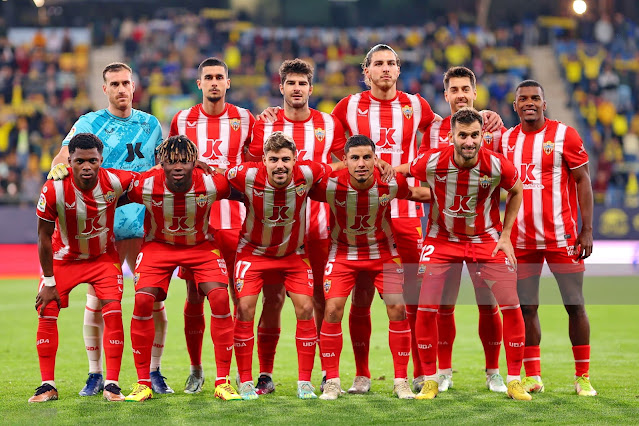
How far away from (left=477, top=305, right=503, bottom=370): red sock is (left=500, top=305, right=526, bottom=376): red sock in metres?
0.36

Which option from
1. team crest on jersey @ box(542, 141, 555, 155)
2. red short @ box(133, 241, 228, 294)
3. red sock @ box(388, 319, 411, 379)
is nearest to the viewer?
red short @ box(133, 241, 228, 294)

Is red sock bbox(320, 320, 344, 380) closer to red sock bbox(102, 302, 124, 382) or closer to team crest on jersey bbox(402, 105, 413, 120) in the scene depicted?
red sock bbox(102, 302, 124, 382)

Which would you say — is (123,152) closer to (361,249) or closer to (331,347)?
(361,249)

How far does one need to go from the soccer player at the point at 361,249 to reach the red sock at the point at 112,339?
1.35 m

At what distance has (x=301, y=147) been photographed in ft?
21.7

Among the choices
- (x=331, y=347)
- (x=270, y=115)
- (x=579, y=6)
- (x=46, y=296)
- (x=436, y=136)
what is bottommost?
(x=331, y=347)

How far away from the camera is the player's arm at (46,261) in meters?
5.89

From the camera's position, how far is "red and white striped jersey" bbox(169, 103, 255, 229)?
6.73 meters

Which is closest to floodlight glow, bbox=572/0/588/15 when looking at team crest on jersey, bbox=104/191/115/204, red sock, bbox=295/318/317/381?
red sock, bbox=295/318/317/381

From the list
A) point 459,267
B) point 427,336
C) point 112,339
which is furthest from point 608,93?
point 112,339

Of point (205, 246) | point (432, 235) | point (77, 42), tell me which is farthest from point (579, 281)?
point (77, 42)

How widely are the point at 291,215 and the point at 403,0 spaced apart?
19.9 m

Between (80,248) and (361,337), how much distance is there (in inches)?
80.0

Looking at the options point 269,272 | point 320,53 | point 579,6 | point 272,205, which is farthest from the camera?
point 579,6
